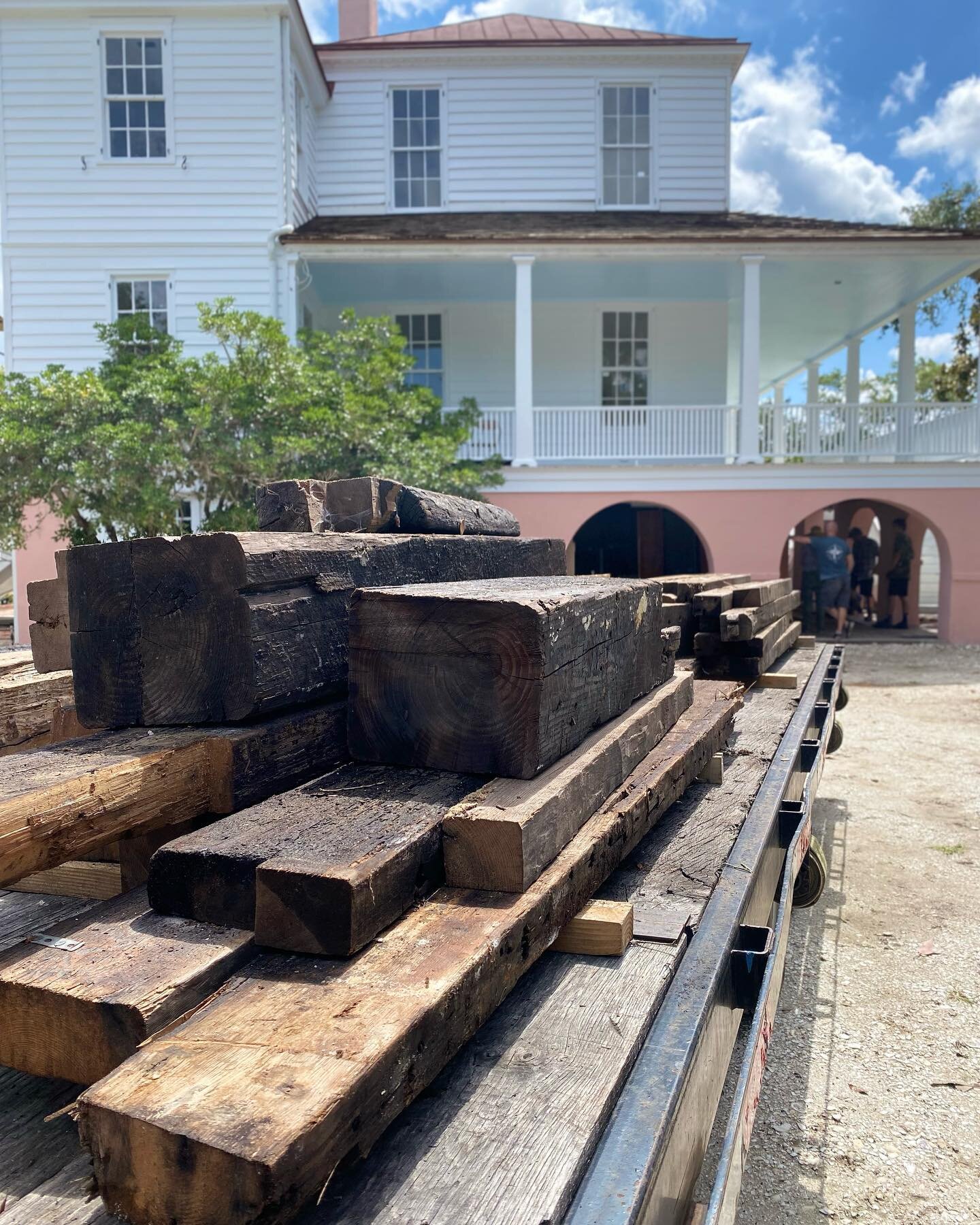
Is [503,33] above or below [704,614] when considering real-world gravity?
above

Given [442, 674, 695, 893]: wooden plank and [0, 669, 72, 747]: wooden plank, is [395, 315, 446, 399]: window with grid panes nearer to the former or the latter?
[0, 669, 72, 747]: wooden plank

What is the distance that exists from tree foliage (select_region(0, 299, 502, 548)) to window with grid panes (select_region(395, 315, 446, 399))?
5.36 meters

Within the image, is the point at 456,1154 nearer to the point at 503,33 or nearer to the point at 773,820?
the point at 773,820

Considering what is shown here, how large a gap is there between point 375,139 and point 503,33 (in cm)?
321

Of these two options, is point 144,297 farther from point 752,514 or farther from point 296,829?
point 296,829

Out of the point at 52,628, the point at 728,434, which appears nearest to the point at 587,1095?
the point at 52,628

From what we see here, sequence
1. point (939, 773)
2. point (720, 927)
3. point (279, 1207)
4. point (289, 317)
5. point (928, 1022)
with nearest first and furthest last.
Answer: point (279, 1207) → point (720, 927) → point (928, 1022) → point (939, 773) → point (289, 317)

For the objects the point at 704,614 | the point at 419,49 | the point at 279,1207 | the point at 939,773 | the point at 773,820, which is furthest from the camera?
the point at 419,49

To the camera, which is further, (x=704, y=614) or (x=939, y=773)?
(x=939, y=773)

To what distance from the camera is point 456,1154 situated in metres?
1.11


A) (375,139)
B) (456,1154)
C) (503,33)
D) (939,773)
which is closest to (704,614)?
(456,1154)

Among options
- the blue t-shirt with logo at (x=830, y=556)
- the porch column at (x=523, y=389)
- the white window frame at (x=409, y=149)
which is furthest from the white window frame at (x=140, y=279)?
the blue t-shirt with logo at (x=830, y=556)

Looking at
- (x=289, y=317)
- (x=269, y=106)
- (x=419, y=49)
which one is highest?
(x=419, y=49)

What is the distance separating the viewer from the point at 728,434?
14.0 metres
